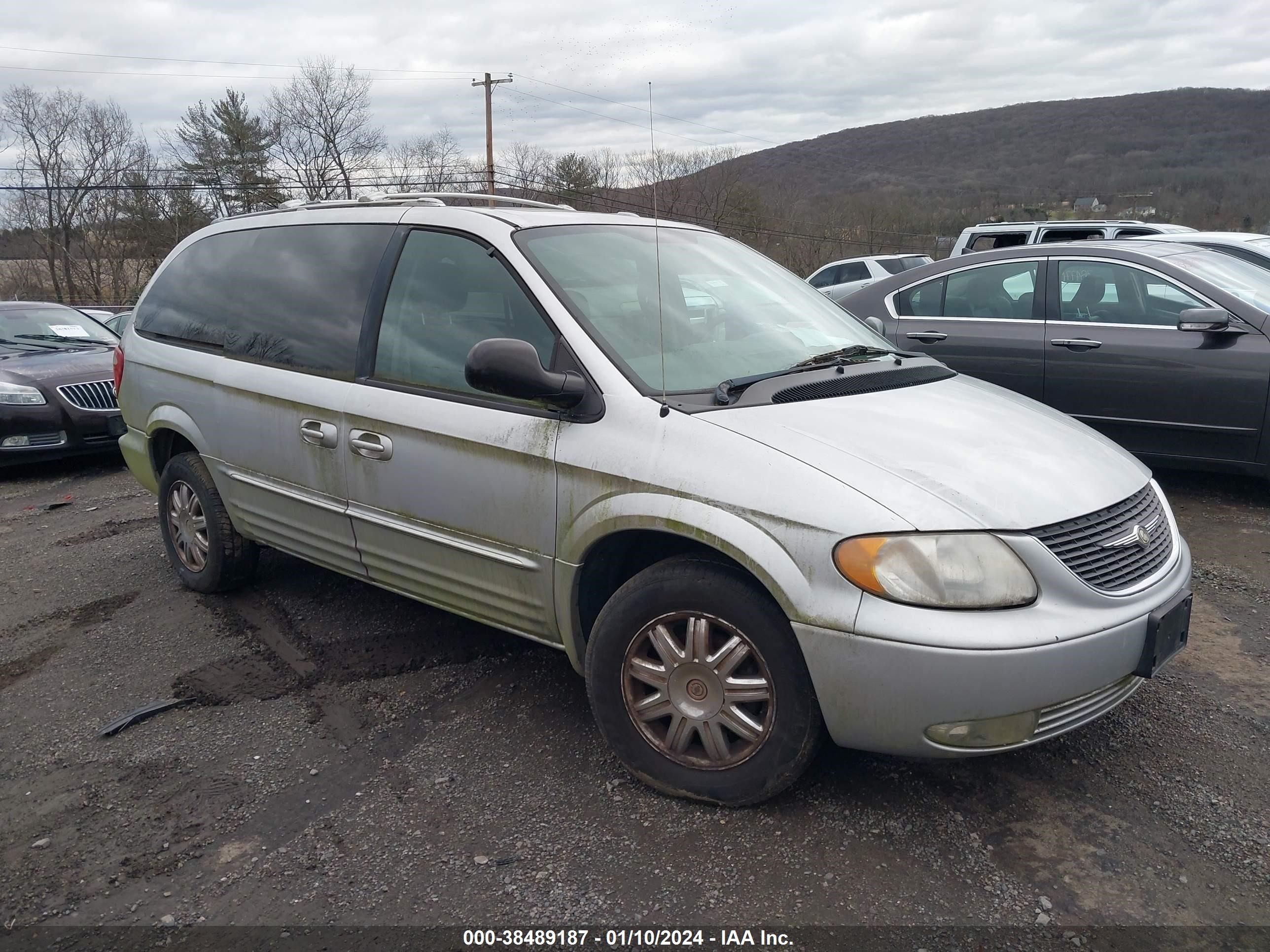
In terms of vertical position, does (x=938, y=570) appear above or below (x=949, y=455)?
below

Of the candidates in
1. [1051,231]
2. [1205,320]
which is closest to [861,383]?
[1205,320]

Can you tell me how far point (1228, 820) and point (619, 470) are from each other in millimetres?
1976

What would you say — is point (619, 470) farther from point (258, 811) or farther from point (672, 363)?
point (258, 811)

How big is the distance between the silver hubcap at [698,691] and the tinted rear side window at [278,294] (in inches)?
66.8

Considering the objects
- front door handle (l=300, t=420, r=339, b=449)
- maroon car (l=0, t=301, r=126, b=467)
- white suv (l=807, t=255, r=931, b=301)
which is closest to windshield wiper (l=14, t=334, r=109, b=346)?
maroon car (l=0, t=301, r=126, b=467)

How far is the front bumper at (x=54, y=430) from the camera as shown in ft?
26.5

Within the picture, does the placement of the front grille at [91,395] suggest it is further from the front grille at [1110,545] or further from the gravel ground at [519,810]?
the front grille at [1110,545]

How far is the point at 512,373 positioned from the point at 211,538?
2.55 m

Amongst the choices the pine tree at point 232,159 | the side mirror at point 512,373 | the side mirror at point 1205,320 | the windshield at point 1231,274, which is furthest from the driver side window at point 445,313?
the pine tree at point 232,159

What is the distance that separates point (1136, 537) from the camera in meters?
2.70

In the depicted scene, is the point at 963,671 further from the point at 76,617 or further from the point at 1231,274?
the point at 1231,274

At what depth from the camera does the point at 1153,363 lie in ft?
18.4

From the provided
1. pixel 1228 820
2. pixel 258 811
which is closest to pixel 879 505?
pixel 1228 820

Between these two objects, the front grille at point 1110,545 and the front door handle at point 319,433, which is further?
the front door handle at point 319,433
